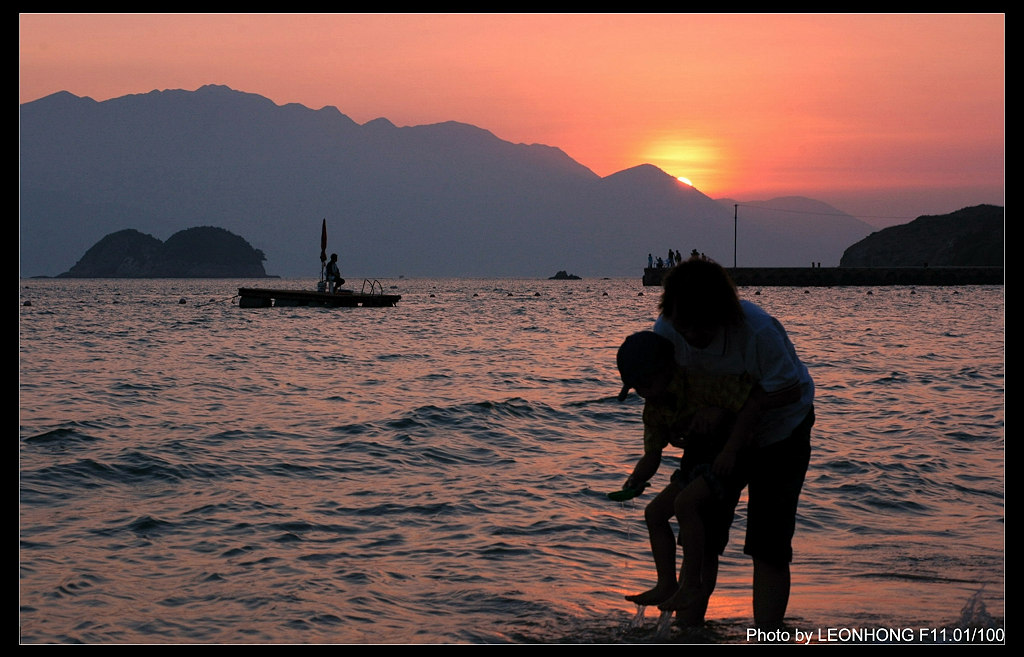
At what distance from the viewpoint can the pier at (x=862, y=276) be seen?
113000 millimetres

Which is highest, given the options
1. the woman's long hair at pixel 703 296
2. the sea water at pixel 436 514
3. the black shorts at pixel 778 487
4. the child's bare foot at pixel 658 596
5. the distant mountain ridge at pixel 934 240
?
the distant mountain ridge at pixel 934 240

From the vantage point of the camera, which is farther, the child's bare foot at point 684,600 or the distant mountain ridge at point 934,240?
the distant mountain ridge at point 934,240

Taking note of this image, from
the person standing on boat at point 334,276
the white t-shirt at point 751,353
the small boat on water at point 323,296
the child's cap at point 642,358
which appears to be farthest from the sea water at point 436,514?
the small boat on water at point 323,296

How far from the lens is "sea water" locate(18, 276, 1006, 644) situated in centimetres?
576

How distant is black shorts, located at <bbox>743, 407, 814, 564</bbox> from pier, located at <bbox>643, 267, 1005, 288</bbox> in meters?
108

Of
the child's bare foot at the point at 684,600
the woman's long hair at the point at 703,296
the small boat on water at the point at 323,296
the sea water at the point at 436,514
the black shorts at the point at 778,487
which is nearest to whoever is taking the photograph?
the woman's long hair at the point at 703,296

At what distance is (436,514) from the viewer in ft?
27.7

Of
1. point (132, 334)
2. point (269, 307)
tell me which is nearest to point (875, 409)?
point (132, 334)

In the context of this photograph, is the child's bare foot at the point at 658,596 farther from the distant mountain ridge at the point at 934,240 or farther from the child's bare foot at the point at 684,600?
the distant mountain ridge at the point at 934,240

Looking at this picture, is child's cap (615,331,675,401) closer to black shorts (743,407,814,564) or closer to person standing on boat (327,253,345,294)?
black shorts (743,407,814,564)

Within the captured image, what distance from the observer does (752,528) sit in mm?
4770

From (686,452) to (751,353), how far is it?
61 centimetres

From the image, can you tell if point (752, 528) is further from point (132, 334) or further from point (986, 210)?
point (986, 210)

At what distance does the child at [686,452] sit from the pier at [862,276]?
108 metres
